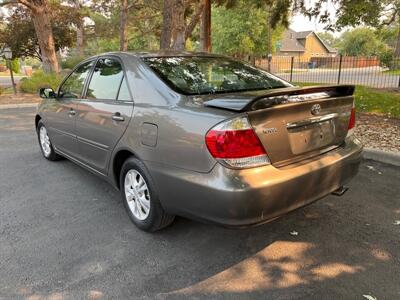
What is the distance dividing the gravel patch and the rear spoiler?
293 cm

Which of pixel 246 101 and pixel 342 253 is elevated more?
pixel 246 101

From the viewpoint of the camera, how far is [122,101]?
11.3 ft

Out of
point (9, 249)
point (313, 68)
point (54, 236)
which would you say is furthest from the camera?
point (313, 68)

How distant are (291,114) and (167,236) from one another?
1.55 metres

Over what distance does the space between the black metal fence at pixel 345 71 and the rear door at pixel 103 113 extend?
51.2 ft

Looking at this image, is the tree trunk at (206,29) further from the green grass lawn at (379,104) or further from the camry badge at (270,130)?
the camry badge at (270,130)

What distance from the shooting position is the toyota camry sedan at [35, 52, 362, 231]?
2.52m

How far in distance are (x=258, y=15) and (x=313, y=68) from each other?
10.1 metres

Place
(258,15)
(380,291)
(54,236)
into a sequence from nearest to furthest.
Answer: (380,291), (54,236), (258,15)

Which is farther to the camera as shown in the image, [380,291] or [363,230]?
[363,230]

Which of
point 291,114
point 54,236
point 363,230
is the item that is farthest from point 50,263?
point 363,230

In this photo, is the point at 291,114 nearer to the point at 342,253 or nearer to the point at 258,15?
the point at 342,253

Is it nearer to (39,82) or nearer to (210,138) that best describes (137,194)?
(210,138)

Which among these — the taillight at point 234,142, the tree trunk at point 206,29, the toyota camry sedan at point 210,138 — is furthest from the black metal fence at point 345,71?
the taillight at point 234,142
